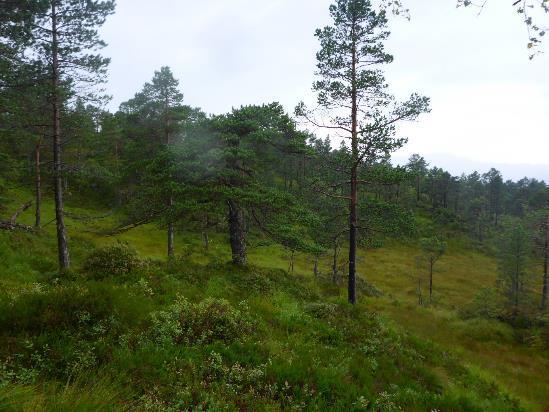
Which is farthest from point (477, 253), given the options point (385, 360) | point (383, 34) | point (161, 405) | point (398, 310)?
point (161, 405)

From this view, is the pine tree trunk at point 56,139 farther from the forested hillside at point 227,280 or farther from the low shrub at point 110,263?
the low shrub at point 110,263

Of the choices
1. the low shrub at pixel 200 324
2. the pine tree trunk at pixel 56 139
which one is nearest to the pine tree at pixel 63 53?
the pine tree trunk at pixel 56 139

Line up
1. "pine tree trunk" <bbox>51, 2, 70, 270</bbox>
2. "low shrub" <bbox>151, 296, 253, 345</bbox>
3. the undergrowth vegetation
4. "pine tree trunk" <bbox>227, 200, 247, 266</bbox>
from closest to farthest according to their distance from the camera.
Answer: the undergrowth vegetation → "low shrub" <bbox>151, 296, 253, 345</bbox> → "pine tree trunk" <bbox>51, 2, 70, 270</bbox> → "pine tree trunk" <bbox>227, 200, 247, 266</bbox>

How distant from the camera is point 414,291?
47.2 m

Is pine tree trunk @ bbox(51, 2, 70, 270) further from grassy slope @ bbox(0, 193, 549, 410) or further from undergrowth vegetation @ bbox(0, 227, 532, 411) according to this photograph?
undergrowth vegetation @ bbox(0, 227, 532, 411)

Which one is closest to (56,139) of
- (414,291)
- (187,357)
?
(187,357)

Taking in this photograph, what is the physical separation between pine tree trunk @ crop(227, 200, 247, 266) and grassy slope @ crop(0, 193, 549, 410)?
12.4 feet

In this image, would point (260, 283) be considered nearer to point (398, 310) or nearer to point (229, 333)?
point (229, 333)

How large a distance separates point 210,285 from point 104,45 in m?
12.2

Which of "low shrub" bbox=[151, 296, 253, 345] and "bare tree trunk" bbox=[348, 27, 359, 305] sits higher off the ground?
"bare tree trunk" bbox=[348, 27, 359, 305]

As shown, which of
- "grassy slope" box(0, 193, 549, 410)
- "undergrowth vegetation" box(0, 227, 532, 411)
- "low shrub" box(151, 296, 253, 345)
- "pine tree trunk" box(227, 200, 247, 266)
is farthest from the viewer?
"pine tree trunk" box(227, 200, 247, 266)

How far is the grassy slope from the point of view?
12.8m

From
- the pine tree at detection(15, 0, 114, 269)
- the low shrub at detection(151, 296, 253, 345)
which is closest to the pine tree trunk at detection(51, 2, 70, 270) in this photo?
the pine tree at detection(15, 0, 114, 269)

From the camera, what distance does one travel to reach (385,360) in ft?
28.8
